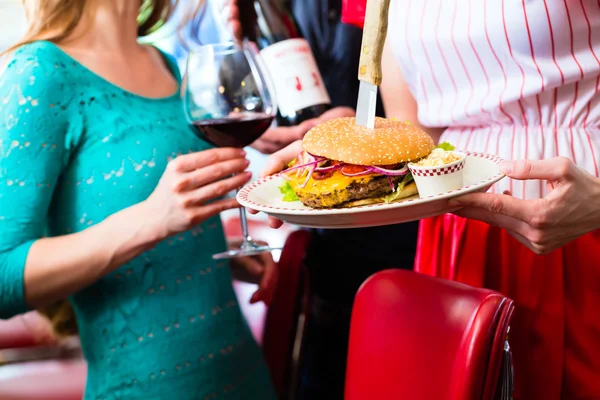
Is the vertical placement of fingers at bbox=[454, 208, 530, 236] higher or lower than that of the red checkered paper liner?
lower

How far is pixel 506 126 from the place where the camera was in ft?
3.72

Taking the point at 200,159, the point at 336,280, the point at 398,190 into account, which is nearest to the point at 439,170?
the point at 398,190

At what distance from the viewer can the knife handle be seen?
0.84m

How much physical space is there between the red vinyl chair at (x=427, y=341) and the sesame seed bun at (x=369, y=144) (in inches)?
7.9

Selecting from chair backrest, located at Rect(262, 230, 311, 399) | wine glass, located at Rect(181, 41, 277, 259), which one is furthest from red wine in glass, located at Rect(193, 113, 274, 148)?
chair backrest, located at Rect(262, 230, 311, 399)

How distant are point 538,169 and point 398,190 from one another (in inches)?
9.1

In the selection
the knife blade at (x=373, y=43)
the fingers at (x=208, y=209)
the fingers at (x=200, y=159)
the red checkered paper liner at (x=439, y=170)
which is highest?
the knife blade at (x=373, y=43)

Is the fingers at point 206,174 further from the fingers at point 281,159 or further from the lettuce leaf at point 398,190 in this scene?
the lettuce leaf at point 398,190

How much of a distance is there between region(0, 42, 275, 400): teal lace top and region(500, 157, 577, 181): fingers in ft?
2.33

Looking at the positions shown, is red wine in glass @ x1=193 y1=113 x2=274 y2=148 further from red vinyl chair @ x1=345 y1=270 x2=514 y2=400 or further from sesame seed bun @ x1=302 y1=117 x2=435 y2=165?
red vinyl chair @ x1=345 y1=270 x2=514 y2=400

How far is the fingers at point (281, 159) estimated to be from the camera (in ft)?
3.71

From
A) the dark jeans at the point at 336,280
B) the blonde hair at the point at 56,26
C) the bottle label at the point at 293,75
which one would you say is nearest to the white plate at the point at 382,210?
the bottle label at the point at 293,75

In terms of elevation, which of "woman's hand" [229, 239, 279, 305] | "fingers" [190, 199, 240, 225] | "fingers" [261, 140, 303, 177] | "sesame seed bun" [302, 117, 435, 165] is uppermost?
"sesame seed bun" [302, 117, 435, 165]

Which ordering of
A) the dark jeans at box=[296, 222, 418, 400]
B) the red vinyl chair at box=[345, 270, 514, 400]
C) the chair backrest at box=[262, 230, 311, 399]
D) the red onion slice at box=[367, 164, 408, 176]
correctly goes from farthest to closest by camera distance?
the dark jeans at box=[296, 222, 418, 400] < the chair backrest at box=[262, 230, 311, 399] < the red onion slice at box=[367, 164, 408, 176] < the red vinyl chair at box=[345, 270, 514, 400]
